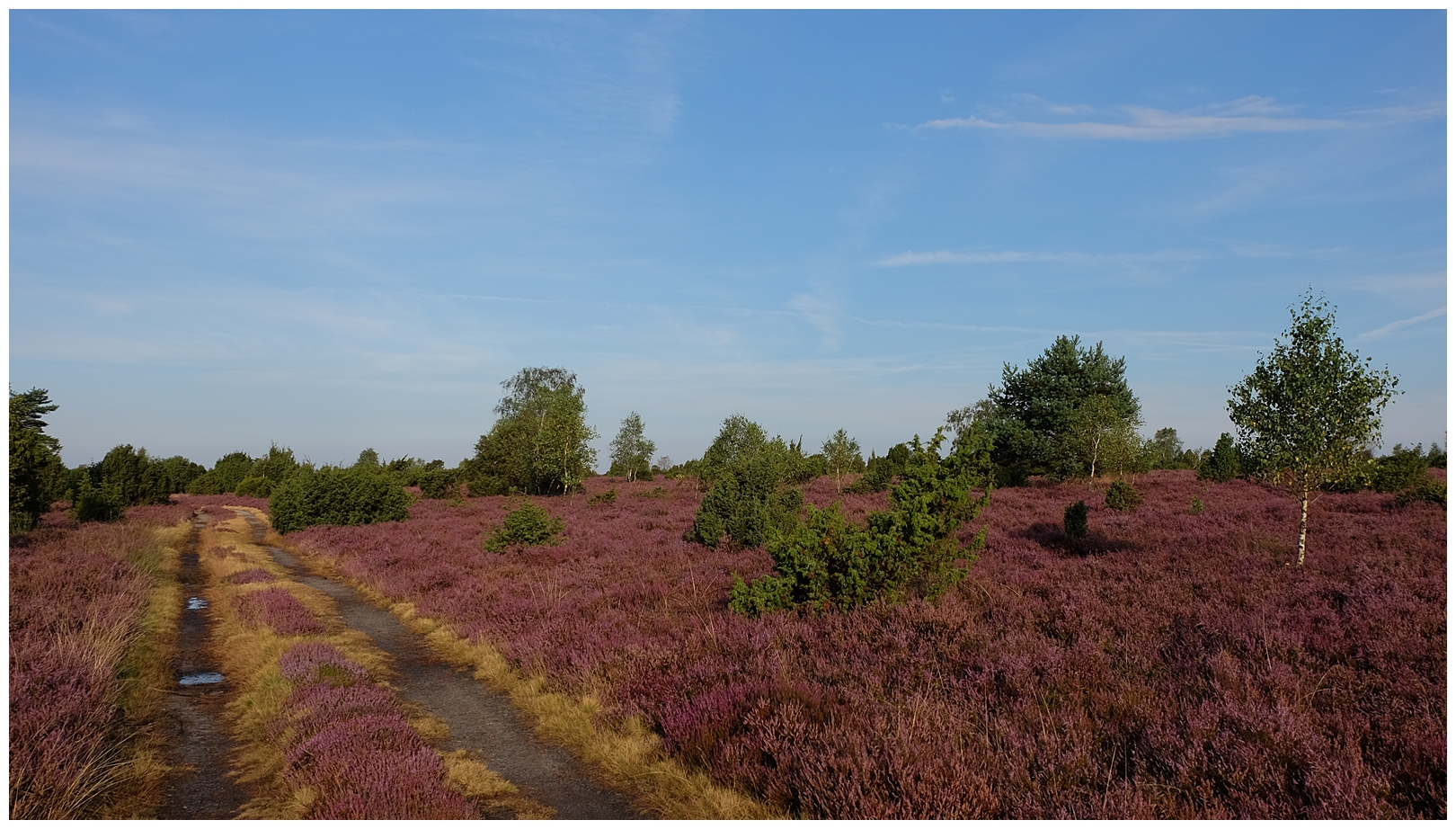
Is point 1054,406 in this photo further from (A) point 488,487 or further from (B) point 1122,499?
(A) point 488,487

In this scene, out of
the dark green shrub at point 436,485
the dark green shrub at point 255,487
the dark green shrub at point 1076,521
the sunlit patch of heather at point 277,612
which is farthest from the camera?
the dark green shrub at point 255,487

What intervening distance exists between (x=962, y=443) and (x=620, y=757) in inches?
298

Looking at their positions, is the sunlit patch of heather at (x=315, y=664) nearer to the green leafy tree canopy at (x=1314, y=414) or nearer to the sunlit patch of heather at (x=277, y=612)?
the sunlit patch of heather at (x=277, y=612)

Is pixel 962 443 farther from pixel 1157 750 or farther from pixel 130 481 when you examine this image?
pixel 130 481

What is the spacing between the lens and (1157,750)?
670 cm

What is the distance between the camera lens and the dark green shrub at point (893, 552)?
12.6 metres

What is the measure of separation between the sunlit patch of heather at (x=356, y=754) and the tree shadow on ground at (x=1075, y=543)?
15357 millimetres

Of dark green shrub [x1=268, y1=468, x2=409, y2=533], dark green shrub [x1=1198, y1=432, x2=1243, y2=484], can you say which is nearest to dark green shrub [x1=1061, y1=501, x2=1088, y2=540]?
dark green shrub [x1=1198, y1=432, x2=1243, y2=484]

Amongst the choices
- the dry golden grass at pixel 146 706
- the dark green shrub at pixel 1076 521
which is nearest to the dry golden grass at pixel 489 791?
the dry golden grass at pixel 146 706

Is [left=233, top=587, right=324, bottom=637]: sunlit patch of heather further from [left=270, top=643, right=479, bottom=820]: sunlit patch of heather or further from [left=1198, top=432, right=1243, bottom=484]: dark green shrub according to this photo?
[left=1198, top=432, right=1243, bottom=484]: dark green shrub

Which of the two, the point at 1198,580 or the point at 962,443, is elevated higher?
the point at 962,443

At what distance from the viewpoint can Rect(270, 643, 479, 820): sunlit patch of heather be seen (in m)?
6.88

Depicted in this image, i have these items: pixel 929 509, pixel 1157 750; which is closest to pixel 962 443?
pixel 929 509

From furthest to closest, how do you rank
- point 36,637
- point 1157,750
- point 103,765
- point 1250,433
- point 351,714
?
1. point 1250,433
2. point 36,637
3. point 351,714
4. point 103,765
5. point 1157,750
